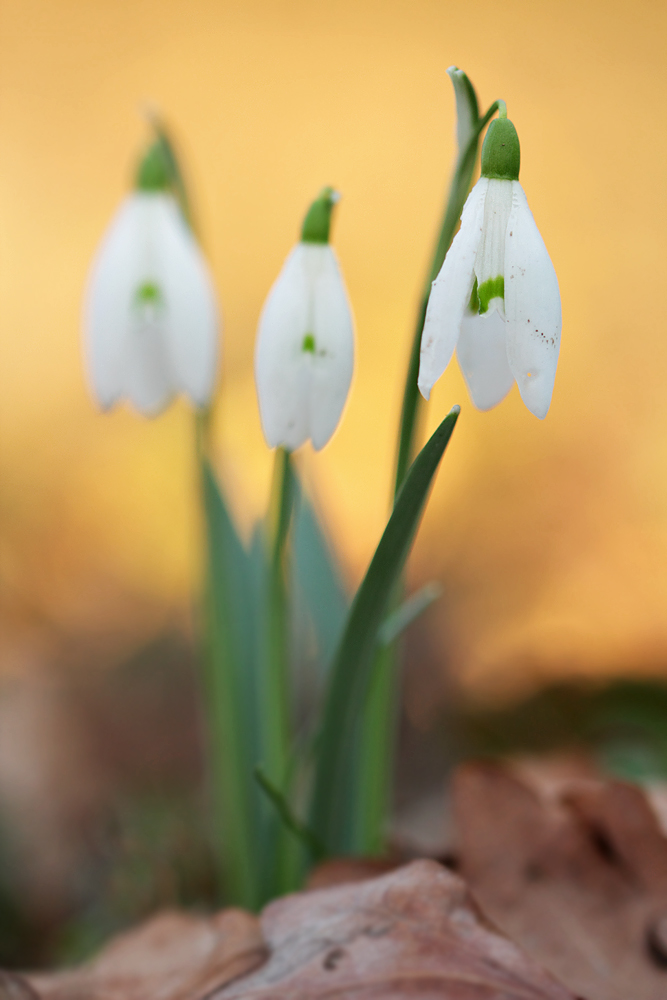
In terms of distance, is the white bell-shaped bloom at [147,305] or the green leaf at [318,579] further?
the green leaf at [318,579]

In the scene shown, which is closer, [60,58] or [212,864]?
[212,864]

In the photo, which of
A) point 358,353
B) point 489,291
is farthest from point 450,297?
point 358,353

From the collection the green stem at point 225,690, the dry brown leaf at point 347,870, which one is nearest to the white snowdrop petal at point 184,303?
the green stem at point 225,690

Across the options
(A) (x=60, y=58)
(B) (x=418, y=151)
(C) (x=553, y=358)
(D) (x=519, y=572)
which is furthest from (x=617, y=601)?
(A) (x=60, y=58)

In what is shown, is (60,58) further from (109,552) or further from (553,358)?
(553,358)

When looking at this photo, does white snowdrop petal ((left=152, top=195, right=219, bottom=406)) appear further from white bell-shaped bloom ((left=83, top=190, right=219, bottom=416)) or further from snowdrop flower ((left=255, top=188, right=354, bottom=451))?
snowdrop flower ((left=255, top=188, right=354, bottom=451))

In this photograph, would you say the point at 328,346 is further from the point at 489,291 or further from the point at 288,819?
the point at 288,819

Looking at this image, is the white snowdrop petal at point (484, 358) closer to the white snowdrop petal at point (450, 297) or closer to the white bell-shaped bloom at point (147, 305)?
the white snowdrop petal at point (450, 297)
